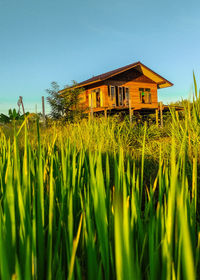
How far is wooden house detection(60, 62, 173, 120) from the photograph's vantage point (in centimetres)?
1681

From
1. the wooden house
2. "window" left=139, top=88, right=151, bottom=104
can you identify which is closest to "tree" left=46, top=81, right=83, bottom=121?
the wooden house

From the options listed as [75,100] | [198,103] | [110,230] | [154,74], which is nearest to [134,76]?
[154,74]

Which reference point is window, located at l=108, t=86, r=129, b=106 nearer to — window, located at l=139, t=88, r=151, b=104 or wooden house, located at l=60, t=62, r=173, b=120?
wooden house, located at l=60, t=62, r=173, b=120

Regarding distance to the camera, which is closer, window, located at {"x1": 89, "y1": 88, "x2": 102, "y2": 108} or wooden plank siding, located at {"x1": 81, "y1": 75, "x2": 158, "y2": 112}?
wooden plank siding, located at {"x1": 81, "y1": 75, "x2": 158, "y2": 112}

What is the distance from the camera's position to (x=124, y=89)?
18438 mm

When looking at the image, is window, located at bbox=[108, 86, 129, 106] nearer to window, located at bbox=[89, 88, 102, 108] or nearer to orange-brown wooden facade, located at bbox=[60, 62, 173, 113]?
orange-brown wooden facade, located at bbox=[60, 62, 173, 113]

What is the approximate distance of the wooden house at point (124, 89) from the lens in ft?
55.2

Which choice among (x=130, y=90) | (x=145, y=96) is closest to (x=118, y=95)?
(x=130, y=90)

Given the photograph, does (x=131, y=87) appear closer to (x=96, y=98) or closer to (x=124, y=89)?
(x=124, y=89)

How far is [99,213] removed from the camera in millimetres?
611

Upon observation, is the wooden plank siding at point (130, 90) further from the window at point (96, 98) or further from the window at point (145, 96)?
the window at point (145, 96)

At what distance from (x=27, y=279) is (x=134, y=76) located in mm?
19722

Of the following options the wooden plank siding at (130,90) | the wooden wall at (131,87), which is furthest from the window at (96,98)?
the wooden wall at (131,87)

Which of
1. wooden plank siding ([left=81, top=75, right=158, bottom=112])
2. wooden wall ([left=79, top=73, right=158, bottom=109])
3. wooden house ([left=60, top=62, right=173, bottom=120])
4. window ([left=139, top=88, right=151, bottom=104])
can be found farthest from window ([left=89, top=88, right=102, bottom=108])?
window ([left=139, top=88, right=151, bottom=104])
